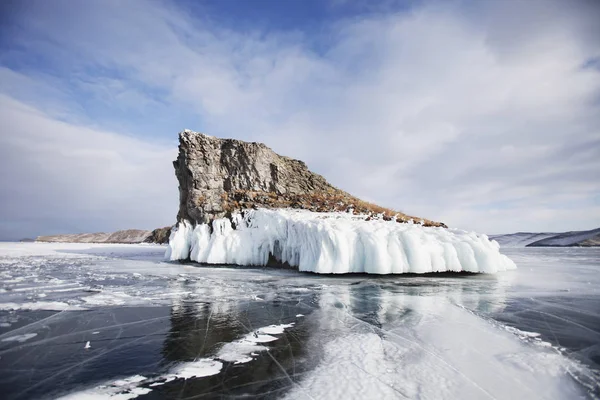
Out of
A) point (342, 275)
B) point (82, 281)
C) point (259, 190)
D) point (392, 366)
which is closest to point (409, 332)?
point (392, 366)

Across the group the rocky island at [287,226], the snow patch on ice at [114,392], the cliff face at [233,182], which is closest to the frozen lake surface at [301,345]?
the snow patch on ice at [114,392]

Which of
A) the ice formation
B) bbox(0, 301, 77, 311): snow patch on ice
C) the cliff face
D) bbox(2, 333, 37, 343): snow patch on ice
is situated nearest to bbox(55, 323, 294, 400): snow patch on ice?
bbox(2, 333, 37, 343): snow patch on ice

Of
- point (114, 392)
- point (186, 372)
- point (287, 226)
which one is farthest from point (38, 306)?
point (287, 226)

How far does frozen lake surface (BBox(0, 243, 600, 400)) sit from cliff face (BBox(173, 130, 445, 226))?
10.5 meters

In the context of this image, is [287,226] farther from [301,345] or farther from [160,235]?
[160,235]

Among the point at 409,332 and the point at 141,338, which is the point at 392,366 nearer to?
the point at 409,332

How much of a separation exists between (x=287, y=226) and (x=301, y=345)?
10.6m

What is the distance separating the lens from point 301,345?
433 centimetres

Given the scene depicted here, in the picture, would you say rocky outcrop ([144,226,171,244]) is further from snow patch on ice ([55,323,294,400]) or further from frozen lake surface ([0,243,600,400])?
snow patch on ice ([55,323,294,400])

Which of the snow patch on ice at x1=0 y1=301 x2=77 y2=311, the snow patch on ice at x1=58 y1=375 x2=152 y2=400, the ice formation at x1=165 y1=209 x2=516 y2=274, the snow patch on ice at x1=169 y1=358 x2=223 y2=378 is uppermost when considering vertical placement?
the ice formation at x1=165 y1=209 x2=516 y2=274

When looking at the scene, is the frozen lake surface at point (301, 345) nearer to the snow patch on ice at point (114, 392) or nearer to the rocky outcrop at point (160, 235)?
the snow patch on ice at point (114, 392)

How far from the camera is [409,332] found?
490 centimetres

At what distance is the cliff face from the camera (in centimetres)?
1844

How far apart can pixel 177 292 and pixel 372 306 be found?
17.5 ft
